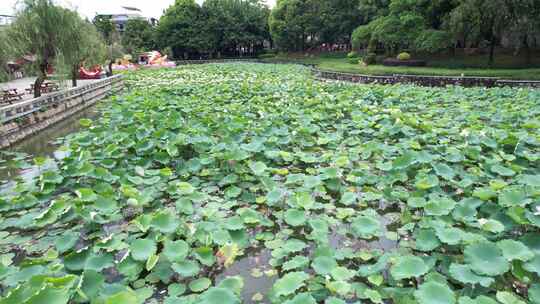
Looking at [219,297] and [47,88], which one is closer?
[219,297]

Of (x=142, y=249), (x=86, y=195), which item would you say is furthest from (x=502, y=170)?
(x=86, y=195)

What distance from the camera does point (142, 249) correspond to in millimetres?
2549

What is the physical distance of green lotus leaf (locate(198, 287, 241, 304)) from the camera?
1.97m

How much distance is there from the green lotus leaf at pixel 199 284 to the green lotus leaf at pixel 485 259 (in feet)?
5.28

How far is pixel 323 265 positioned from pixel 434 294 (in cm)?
67

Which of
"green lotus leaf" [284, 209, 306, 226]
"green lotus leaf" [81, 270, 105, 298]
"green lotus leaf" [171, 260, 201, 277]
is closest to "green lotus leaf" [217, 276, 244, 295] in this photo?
"green lotus leaf" [171, 260, 201, 277]

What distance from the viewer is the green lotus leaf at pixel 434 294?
74.9 inches

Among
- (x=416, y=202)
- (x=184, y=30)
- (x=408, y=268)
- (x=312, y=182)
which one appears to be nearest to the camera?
(x=408, y=268)

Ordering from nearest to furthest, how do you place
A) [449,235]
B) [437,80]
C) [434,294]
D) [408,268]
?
[434,294]
[408,268]
[449,235]
[437,80]

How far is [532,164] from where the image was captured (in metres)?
4.14

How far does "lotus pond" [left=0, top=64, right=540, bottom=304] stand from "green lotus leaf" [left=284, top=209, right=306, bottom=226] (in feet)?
0.04

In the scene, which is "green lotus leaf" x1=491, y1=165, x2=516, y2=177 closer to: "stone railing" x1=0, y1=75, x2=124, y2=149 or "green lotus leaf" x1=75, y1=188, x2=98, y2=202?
"green lotus leaf" x1=75, y1=188, x2=98, y2=202

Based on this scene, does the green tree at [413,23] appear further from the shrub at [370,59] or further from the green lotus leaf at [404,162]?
the green lotus leaf at [404,162]

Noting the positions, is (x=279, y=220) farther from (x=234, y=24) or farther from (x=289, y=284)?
(x=234, y=24)
